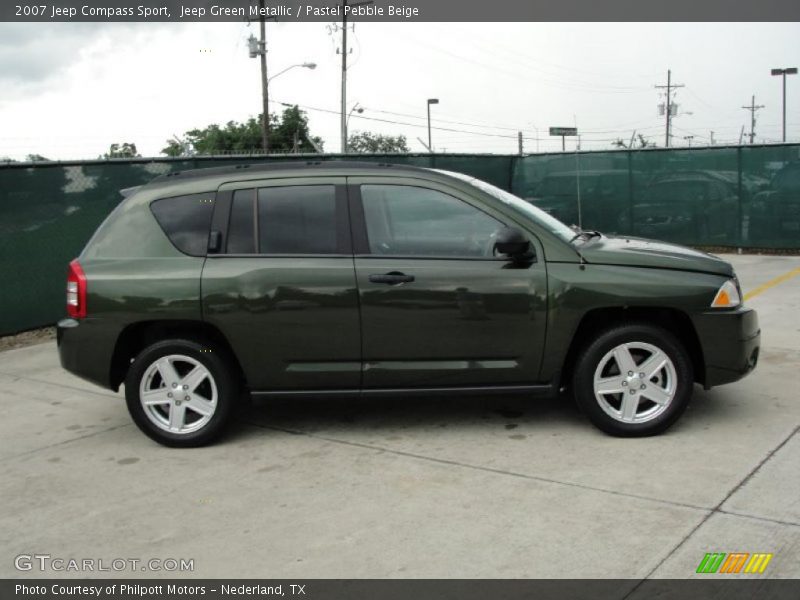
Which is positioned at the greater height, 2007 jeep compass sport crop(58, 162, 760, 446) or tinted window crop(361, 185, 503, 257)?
tinted window crop(361, 185, 503, 257)

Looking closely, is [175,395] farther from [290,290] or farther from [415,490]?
[415,490]

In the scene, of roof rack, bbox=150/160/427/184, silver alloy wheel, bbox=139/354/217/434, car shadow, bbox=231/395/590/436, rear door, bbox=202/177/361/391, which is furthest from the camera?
car shadow, bbox=231/395/590/436

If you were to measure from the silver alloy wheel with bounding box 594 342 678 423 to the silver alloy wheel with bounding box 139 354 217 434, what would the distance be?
7.97 feet

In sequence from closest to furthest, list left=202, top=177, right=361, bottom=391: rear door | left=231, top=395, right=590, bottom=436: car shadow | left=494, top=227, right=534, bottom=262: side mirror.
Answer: left=494, top=227, right=534, bottom=262: side mirror, left=202, top=177, right=361, bottom=391: rear door, left=231, top=395, right=590, bottom=436: car shadow

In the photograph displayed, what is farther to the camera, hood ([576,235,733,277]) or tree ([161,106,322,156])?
tree ([161,106,322,156])

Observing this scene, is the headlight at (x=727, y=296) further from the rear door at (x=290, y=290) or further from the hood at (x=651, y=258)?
the rear door at (x=290, y=290)

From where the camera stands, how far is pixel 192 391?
536cm

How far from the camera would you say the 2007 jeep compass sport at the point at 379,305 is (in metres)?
5.17

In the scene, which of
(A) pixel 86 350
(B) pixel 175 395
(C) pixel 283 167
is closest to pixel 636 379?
(C) pixel 283 167

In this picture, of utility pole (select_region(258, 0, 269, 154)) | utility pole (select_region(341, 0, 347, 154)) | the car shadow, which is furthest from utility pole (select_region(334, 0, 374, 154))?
the car shadow

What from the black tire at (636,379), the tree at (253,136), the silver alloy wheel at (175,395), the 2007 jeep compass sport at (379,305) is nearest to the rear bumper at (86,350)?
the 2007 jeep compass sport at (379,305)

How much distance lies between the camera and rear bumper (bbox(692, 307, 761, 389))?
517 cm

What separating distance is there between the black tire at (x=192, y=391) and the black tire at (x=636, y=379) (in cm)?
218

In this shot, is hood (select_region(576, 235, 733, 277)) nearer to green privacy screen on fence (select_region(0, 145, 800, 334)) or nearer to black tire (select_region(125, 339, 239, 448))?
black tire (select_region(125, 339, 239, 448))
